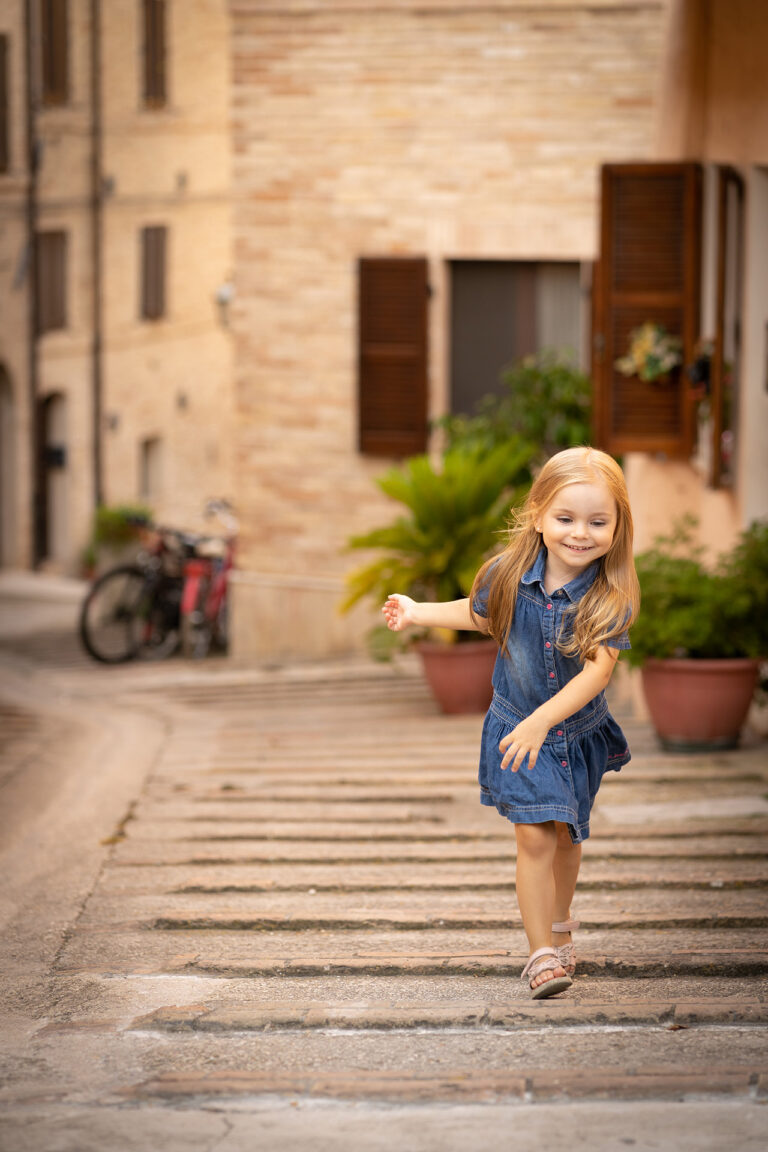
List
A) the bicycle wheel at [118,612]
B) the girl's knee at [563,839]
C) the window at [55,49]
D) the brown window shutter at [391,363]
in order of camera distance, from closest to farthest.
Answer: the girl's knee at [563,839]
the brown window shutter at [391,363]
the bicycle wheel at [118,612]
the window at [55,49]

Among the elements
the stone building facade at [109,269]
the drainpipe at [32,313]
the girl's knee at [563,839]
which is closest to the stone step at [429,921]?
the girl's knee at [563,839]

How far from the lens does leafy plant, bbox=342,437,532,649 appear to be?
24.9 feet

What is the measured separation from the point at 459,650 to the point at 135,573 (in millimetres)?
4637

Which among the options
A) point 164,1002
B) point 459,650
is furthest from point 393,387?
point 164,1002

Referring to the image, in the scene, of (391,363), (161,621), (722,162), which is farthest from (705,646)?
(161,621)

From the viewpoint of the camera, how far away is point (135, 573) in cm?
1152

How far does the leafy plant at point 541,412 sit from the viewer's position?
30.9 feet

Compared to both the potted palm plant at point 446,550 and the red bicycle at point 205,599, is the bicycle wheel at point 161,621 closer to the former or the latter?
the red bicycle at point 205,599

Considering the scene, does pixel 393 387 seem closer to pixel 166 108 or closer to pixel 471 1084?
pixel 471 1084

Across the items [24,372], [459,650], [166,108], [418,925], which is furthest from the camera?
[24,372]

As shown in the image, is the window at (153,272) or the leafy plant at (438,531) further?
the window at (153,272)

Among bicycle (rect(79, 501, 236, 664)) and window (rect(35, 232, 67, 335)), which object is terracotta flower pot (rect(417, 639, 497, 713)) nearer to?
bicycle (rect(79, 501, 236, 664))

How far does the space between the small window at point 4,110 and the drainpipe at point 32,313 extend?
0.29 metres

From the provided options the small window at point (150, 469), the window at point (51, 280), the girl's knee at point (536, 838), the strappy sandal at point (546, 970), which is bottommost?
the small window at point (150, 469)
